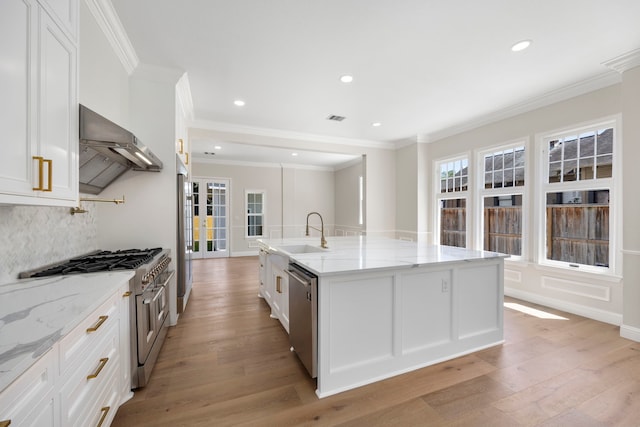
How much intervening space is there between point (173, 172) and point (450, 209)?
4664mm

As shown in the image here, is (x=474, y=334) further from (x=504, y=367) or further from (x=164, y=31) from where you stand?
(x=164, y=31)

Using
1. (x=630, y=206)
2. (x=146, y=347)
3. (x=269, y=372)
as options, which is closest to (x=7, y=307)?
(x=146, y=347)

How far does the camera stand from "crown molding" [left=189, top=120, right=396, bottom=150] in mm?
4465

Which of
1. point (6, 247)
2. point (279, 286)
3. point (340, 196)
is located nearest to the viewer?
point (6, 247)

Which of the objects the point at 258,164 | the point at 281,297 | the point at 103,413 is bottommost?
the point at 103,413

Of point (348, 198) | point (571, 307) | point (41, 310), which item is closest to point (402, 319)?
point (41, 310)

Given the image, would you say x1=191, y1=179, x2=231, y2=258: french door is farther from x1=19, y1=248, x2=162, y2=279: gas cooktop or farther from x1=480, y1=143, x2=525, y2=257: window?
x1=480, y1=143, x2=525, y2=257: window

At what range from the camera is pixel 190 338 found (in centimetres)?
266

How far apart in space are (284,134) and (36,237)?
3.85m

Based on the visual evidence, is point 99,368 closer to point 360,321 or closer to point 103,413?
point 103,413

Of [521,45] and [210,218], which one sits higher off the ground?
[521,45]

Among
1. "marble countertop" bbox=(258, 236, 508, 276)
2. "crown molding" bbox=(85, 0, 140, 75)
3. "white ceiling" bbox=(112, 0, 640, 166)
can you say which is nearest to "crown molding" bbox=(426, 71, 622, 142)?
"white ceiling" bbox=(112, 0, 640, 166)

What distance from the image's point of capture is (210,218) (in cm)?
753

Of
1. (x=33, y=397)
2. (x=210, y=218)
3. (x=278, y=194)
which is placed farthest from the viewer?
(x=278, y=194)
